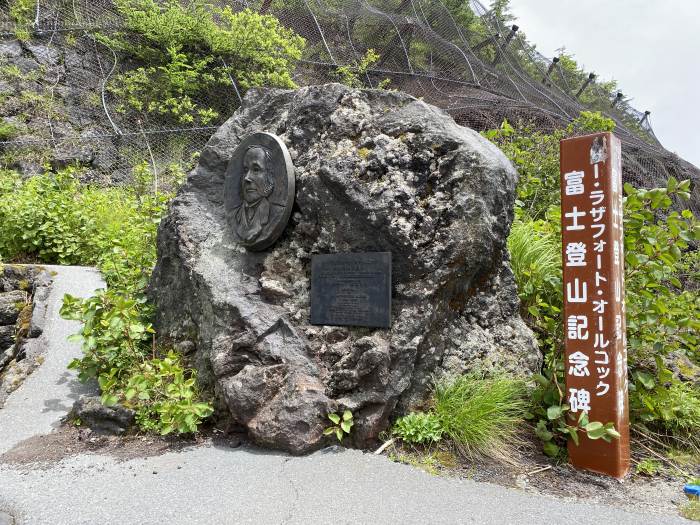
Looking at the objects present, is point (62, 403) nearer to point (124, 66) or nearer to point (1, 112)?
point (1, 112)

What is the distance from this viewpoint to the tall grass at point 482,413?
320 centimetres

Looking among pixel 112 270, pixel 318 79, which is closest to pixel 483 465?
pixel 112 270

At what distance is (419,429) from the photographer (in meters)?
3.27

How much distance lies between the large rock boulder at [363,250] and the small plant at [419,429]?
10 cm

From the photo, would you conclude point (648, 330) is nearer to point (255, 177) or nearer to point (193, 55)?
point (255, 177)

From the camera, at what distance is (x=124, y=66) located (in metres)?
11.2

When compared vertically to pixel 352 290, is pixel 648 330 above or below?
below

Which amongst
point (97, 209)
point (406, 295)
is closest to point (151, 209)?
point (97, 209)

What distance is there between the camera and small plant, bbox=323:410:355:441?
3196 mm

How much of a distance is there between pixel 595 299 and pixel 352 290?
1617mm

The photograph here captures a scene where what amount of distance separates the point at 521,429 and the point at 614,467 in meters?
0.62

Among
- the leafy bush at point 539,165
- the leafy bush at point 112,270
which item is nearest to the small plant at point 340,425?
the leafy bush at point 112,270

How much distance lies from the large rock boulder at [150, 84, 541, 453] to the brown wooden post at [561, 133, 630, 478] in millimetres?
537

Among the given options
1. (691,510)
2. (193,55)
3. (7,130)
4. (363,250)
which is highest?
(193,55)
